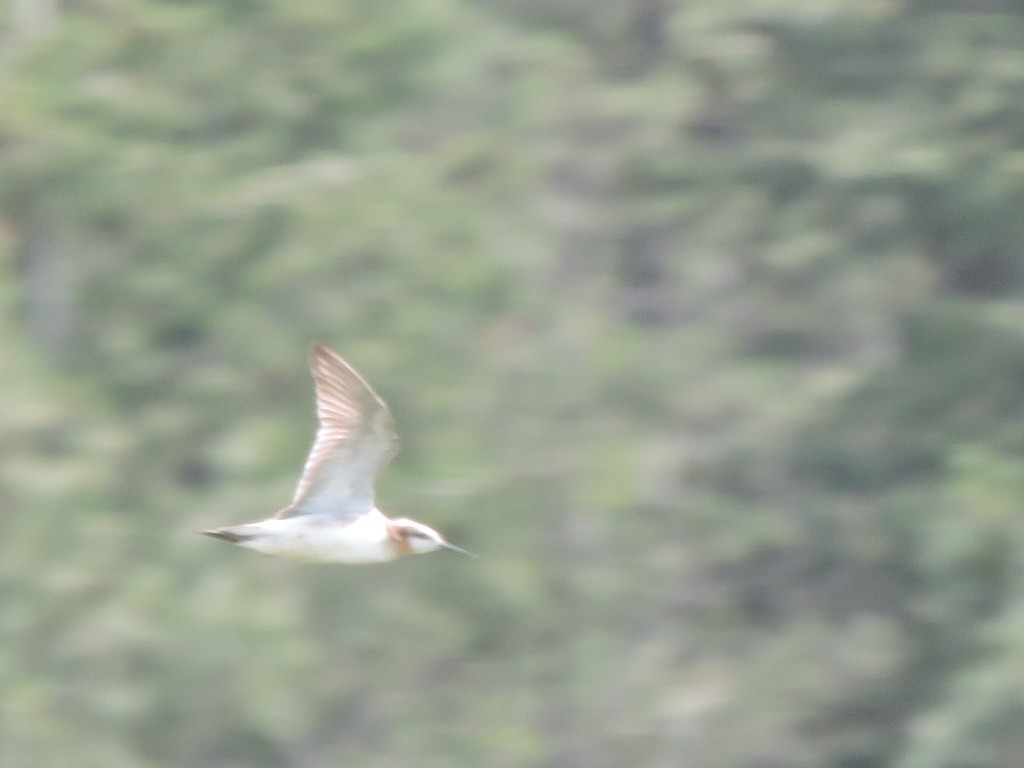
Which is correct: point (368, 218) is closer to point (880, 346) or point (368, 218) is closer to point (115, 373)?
point (115, 373)

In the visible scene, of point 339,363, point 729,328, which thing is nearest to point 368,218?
point 729,328

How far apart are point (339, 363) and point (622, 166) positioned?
8.66 meters

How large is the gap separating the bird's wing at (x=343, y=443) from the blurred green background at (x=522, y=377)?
14.5ft

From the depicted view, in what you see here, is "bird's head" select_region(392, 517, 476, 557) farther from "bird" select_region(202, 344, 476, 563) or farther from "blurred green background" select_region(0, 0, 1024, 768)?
"blurred green background" select_region(0, 0, 1024, 768)

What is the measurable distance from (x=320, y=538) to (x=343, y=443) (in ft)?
1.24

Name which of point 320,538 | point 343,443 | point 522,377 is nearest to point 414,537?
point 320,538

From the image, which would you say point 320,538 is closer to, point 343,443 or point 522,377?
point 343,443

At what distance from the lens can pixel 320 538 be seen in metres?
7.69

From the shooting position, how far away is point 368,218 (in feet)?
44.0

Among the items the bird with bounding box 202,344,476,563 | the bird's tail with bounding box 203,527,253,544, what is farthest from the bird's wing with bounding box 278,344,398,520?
the bird's tail with bounding box 203,527,253,544

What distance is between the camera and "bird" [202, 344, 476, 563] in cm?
741

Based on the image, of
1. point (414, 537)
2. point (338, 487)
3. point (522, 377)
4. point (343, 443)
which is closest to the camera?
point (343, 443)

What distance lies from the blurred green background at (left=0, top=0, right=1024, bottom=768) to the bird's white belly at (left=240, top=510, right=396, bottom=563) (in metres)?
4.37

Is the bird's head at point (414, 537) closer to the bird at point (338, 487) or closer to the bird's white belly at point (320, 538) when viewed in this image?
the bird at point (338, 487)
